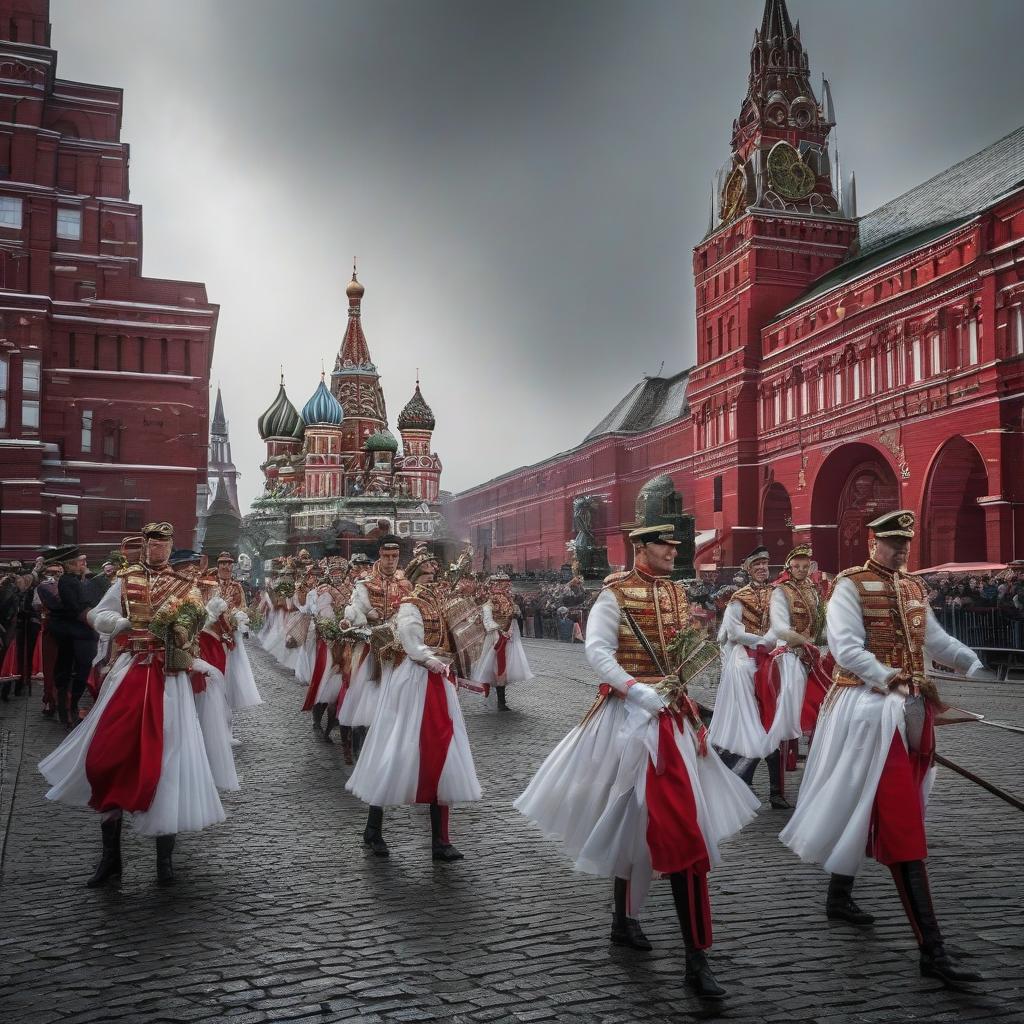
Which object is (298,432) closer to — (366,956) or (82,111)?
(82,111)

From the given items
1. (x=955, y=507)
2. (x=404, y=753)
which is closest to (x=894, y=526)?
(x=404, y=753)

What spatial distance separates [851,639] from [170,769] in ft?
12.6

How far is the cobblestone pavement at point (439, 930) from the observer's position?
14.3 ft

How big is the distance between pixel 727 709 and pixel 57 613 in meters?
8.47

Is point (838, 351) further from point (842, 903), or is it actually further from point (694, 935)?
point (694, 935)

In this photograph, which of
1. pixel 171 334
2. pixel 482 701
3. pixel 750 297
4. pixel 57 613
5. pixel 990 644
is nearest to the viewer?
pixel 57 613

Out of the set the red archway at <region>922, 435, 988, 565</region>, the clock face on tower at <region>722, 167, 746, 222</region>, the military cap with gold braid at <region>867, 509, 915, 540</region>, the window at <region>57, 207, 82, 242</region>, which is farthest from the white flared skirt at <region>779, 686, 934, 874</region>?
the window at <region>57, 207, 82, 242</region>

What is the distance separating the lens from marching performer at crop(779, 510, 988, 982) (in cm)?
482

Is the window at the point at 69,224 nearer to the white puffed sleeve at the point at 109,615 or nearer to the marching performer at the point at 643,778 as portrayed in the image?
the white puffed sleeve at the point at 109,615

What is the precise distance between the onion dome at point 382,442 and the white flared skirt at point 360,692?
81712 mm

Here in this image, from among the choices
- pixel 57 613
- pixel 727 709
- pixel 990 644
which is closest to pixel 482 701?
pixel 57 613

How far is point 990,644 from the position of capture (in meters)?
19.1

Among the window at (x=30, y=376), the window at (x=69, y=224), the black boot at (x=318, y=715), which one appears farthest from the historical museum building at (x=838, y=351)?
the window at (x=69, y=224)

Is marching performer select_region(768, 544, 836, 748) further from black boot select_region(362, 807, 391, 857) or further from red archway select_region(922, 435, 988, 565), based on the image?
red archway select_region(922, 435, 988, 565)
